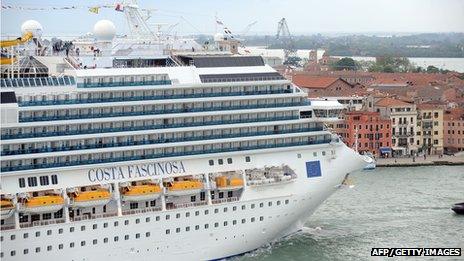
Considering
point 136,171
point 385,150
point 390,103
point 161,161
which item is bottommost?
point 385,150

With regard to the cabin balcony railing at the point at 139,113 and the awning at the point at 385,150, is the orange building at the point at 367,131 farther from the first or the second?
the cabin balcony railing at the point at 139,113

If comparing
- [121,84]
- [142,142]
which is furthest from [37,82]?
[142,142]

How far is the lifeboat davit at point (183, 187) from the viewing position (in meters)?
16.7

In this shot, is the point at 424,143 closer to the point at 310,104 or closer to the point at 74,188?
the point at 310,104

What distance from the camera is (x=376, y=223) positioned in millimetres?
20453

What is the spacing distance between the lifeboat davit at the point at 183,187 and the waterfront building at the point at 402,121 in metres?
18.9

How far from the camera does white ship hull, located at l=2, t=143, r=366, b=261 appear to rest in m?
15.7

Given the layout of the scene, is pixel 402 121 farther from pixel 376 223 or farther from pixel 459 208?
pixel 376 223

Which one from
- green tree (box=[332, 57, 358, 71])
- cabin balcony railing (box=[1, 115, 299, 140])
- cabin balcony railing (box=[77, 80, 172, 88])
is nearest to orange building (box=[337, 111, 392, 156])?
cabin balcony railing (box=[1, 115, 299, 140])

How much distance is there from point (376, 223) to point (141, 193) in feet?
19.2

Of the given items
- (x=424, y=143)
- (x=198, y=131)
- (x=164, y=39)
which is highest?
(x=164, y=39)

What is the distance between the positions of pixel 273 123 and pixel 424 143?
61.1ft

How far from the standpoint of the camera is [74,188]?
631 inches

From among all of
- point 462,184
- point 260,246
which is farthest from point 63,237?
point 462,184
